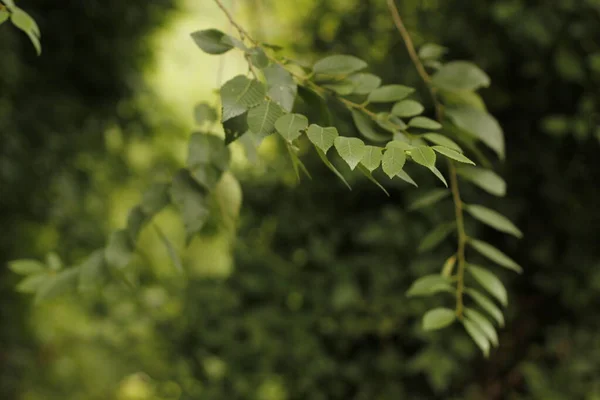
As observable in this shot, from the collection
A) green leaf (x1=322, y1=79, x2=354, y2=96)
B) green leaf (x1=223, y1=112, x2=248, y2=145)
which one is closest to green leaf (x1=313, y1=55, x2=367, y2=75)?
green leaf (x1=322, y1=79, x2=354, y2=96)

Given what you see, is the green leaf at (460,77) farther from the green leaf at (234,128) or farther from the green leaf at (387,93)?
the green leaf at (234,128)

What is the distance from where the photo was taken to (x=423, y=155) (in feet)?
2.03

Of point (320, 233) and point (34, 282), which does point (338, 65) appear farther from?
point (320, 233)

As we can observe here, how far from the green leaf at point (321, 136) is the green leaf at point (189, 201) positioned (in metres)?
0.30

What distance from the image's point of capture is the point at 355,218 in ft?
5.77

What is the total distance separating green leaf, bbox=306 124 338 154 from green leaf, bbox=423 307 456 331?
1.18 feet

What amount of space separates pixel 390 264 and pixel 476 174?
0.72 metres

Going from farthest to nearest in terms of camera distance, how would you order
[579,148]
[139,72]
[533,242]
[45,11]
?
1. [139,72]
2. [45,11]
3. [533,242]
4. [579,148]

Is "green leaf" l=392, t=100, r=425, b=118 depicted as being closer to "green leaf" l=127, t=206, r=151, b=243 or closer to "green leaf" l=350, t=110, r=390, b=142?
"green leaf" l=350, t=110, r=390, b=142

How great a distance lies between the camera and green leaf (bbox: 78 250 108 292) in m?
0.95

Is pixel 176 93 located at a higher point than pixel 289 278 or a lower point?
higher

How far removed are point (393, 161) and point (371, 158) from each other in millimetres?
21

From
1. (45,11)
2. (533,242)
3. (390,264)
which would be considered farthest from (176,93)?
(533,242)

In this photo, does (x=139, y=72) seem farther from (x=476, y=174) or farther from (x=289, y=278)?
(x=476, y=174)
